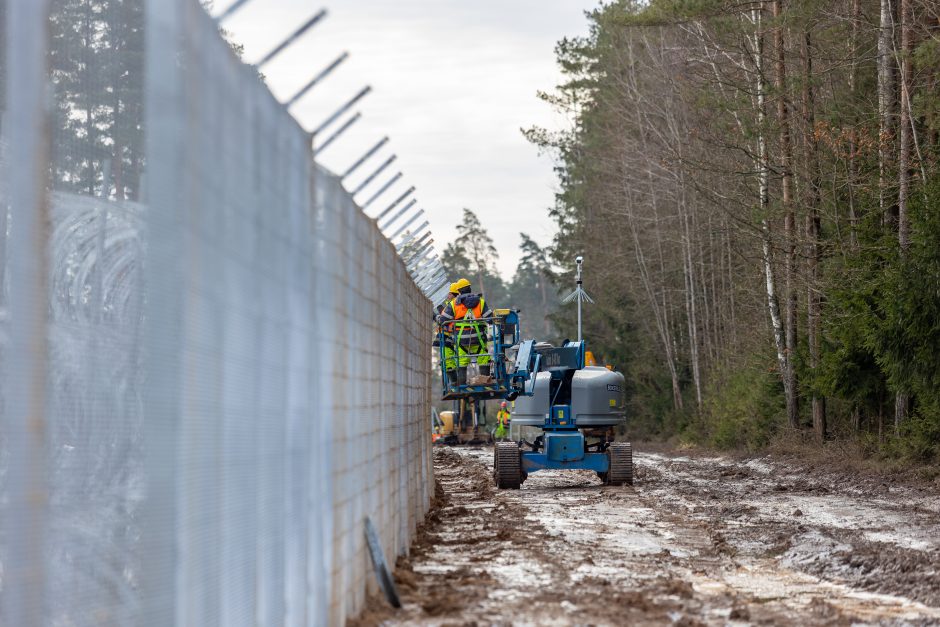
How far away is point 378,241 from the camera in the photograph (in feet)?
29.7

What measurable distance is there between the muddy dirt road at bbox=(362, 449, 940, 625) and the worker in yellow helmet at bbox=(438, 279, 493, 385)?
193 centimetres

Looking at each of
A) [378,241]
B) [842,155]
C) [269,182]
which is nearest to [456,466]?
[842,155]

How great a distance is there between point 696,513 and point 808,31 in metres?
13.6

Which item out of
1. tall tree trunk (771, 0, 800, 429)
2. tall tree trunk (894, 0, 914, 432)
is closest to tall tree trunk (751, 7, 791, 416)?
tall tree trunk (771, 0, 800, 429)

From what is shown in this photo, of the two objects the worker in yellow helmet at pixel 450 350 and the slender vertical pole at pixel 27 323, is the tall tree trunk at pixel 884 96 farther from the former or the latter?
the slender vertical pole at pixel 27 323

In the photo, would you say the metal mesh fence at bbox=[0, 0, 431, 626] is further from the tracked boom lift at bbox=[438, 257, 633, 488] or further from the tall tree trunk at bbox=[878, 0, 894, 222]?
the tall tree trunk at bbox=[878, 0, 894, 222]

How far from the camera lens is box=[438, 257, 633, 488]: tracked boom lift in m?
19.6

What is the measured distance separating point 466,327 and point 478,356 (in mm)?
488

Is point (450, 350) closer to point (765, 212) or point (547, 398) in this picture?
point (547, 398)

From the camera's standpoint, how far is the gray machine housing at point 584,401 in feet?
70.4

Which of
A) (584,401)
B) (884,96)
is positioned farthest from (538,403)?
(884,96)

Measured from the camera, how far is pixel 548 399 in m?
21.4

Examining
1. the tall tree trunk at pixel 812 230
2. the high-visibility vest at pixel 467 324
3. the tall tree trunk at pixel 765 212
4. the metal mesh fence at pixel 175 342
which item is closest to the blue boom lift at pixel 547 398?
the high-visibility vest at pixel 467 324

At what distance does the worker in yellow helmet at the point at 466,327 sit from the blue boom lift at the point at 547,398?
0.08 m
